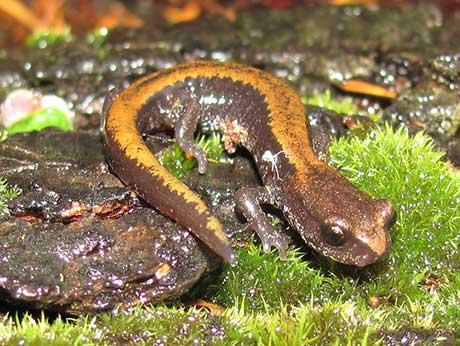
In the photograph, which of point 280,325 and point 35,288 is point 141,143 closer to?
point 35,288

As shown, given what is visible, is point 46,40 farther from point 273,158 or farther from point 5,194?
point 273,158

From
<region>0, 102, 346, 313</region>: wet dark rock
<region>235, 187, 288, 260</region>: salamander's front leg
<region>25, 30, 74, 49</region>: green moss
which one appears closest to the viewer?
<region>0, 102, 346, 313</region>: wet dark rock

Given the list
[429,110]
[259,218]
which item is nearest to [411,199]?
[259,218]

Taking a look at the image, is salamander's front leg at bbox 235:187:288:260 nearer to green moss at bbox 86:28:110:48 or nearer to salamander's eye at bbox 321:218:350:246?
salamander's eye at bbox 321:218:350:246

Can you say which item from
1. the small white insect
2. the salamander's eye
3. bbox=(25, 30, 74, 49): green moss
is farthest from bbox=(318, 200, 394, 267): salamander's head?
bbox=(25, 30, 74, 49): green moss

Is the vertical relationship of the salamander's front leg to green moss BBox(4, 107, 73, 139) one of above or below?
below

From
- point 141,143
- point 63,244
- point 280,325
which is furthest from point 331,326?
point 141,143
